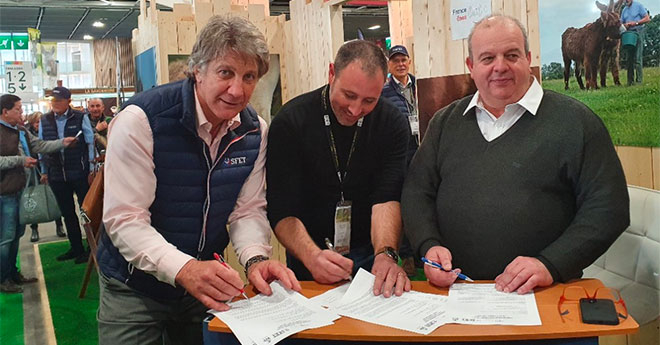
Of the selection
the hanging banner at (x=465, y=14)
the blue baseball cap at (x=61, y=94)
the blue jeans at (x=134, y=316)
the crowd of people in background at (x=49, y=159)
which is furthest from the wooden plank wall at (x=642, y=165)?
the blue baseball cap at (x=61, y=94)

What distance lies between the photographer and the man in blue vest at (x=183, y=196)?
166 cm

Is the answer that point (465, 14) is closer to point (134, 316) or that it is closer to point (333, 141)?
point (333, 141)

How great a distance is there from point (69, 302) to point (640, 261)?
442 cm

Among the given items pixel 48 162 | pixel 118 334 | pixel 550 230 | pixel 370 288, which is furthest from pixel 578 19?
pixel 48 162

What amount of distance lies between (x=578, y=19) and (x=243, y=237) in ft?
6.86

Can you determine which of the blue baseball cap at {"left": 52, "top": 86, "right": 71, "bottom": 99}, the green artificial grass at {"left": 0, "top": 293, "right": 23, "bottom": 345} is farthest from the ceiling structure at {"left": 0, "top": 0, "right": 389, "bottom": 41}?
the green artificial grass at {"left": 0, "top": 293, "right": 23, "bottom": 345}

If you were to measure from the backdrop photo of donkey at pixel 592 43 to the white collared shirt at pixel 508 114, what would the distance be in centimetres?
106

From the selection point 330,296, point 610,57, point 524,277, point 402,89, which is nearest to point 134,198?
Answer: point 330,296

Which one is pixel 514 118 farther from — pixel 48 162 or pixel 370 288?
pixel 48 162

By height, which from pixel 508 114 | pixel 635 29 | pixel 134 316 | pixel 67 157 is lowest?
pixel 134 316

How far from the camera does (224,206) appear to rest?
6.13ft

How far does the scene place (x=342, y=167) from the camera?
2268 millimetres

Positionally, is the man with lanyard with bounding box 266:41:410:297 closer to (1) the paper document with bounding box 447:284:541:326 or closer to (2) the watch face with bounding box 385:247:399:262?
(2) the watch face with bounding box 385:247:399:262

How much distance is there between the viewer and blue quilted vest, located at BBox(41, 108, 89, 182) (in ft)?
20.1
